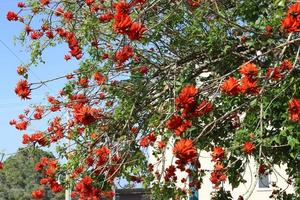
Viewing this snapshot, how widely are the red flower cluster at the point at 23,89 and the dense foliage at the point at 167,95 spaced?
1 centimetres

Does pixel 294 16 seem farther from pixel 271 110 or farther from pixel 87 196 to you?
pixel 87 196

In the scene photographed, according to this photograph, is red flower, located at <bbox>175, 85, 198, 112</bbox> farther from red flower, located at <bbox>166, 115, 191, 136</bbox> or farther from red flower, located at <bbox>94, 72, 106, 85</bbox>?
red flower, located at <bbox>94, 72, 106, 85</bbox>

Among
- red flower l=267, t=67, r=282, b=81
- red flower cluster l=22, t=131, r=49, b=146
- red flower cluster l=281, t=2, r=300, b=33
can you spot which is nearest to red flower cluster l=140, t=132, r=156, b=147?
red flower cluster l=22, t=131, r=49, b=146

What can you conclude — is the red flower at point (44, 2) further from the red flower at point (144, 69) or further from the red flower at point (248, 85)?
the red flower at point (248, 85)

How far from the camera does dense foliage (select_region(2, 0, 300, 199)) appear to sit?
15.5ft

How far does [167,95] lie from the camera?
Result: 5.68 m

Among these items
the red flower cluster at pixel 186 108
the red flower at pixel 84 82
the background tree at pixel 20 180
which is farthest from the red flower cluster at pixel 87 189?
the background tree at pixel 20 180

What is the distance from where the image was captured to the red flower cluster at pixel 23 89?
5.49m

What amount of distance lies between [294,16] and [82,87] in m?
3.36

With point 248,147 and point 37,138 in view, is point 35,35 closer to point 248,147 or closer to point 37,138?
point 37,138

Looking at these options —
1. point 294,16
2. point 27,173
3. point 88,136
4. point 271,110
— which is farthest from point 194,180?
point 27,173

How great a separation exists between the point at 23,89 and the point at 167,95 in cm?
145

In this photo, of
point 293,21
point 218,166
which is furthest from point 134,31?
point 218,166

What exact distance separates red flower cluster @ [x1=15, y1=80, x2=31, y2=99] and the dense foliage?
0.04ft
